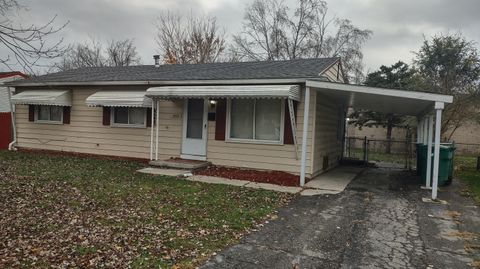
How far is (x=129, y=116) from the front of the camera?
1237 cm

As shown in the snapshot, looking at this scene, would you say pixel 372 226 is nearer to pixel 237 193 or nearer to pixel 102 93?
pixel 237 193

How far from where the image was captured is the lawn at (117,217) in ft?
14.1

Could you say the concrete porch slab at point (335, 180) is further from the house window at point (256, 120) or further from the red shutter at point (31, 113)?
the red shutter at point (31, 113)

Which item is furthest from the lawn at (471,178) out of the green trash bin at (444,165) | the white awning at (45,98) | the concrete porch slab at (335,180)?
the white awning at (45,98)

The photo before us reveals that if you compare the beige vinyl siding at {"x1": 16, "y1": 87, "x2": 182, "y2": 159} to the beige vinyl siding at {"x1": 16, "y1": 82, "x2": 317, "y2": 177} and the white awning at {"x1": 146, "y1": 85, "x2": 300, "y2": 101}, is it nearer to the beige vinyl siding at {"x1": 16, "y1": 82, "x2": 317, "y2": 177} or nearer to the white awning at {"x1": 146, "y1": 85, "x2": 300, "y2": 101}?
the beige vinyl siding at {"x1": 16, "y1": 82, "x2": 317, "y2": 177}

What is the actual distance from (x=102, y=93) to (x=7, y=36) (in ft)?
20.5

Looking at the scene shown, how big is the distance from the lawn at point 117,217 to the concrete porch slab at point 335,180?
1548 millimetres

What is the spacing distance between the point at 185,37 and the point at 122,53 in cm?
1066

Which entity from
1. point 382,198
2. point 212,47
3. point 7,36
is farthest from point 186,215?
point 212,47

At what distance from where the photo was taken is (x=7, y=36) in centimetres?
579

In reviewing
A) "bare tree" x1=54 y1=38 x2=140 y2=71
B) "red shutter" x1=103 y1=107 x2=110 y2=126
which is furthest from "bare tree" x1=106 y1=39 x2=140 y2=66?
"red shutter" x1=103 y1=107 x2=110 y2=126

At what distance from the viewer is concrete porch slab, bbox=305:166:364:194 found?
29.3ft

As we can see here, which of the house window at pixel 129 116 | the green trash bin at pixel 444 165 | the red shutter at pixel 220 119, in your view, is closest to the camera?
the green trash bin at pixel 444 165

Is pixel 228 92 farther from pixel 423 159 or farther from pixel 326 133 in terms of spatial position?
pixel 423 159
